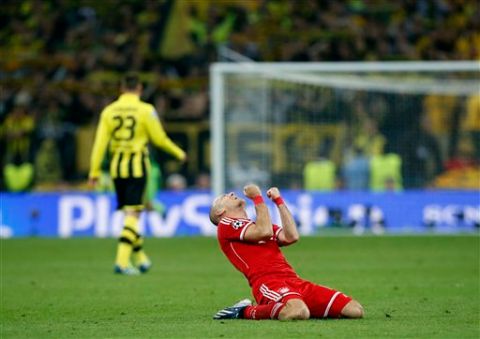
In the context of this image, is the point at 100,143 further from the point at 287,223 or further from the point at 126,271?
the point at 287,223

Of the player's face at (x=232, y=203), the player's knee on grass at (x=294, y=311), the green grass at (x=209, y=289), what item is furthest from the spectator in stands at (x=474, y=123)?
the player's knee on grass at (x=294, y=311)

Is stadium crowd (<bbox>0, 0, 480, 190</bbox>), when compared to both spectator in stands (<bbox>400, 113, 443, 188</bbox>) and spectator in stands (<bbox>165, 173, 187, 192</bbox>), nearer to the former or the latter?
spectator in stands (<bbox>165, 173, 187, 192</bbox>)

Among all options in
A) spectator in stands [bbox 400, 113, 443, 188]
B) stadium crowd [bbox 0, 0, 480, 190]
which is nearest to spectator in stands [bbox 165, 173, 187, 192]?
stadium crowd [bbox 0, 0, 480, 190]

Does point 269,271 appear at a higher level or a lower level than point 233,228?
lower

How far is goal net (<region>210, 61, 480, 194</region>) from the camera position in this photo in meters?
23.4

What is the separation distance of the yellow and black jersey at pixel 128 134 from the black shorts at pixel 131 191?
59 mm

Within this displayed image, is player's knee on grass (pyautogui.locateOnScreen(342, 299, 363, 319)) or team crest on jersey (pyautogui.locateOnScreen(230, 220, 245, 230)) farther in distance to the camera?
team crest on jersey (pyautogui.locateOnScreen(230, 220, 245, 230))

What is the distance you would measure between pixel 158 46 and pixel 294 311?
22.4m

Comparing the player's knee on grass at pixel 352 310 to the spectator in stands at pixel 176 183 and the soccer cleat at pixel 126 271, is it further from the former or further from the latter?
the spectator in stands at pixel 176 183

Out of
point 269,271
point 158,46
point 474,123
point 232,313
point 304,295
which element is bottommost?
point 232,313

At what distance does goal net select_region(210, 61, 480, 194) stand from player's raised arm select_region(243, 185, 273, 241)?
45.8ft

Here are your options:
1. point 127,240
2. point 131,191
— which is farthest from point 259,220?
point 131,191

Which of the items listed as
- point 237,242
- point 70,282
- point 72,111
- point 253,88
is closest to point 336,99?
point 253,88

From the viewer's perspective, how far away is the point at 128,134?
47.6ft
